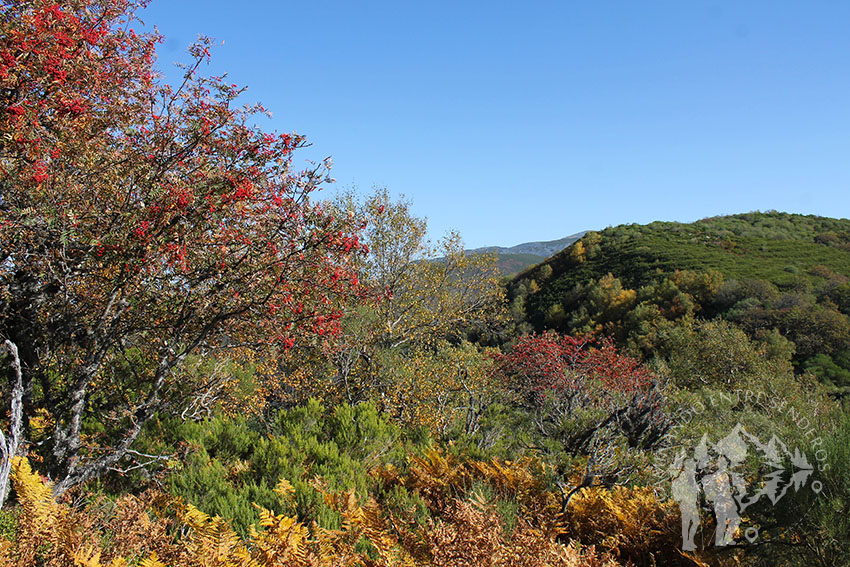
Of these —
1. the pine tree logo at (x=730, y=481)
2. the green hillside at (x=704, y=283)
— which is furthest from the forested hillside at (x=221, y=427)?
the green hillside at (x=704, y=283)

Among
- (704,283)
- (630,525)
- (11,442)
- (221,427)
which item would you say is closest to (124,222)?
(11,442)

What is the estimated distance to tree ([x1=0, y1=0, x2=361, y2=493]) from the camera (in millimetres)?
4312

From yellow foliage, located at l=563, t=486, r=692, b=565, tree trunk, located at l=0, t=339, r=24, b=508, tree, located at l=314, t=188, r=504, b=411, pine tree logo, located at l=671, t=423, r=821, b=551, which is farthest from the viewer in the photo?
tree, located at l=314, t=188, r=504, b=411

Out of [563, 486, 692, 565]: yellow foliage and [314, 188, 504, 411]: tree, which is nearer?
[563, 486, 692, 565]: yellow foliage

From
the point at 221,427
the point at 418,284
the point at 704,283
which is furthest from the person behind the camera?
the point at 704,283

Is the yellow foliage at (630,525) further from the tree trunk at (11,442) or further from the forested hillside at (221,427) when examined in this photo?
the tree trunk at (11,442)

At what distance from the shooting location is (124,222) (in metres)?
4.49

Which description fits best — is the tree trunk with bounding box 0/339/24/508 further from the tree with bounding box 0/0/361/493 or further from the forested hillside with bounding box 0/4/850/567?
the tree with bounding box 0/0/361/493

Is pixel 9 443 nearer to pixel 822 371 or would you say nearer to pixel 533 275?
pixel 822 371

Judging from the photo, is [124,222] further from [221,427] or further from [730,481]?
[730,481]

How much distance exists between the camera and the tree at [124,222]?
4.31 m

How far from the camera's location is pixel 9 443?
3.49 metres

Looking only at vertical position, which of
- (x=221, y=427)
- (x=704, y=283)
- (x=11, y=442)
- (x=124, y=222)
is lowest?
(x=221, y=427)

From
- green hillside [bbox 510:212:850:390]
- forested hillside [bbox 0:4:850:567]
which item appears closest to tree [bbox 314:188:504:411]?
forested hillside [bbox 0:4:850:567]
